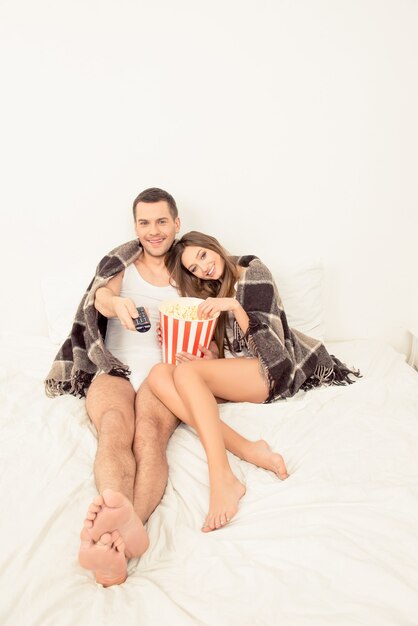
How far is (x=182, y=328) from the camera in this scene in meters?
1.44

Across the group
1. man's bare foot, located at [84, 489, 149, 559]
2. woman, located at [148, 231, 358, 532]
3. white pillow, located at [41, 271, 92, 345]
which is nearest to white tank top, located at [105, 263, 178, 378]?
woman, located at [148, 231, 358, 532]

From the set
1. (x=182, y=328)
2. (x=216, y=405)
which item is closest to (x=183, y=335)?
(x=182, y=328)

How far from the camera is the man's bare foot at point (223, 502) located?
3.49 ft

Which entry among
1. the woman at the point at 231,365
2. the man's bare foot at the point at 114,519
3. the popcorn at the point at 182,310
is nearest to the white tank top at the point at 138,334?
the woman at the point at 231,365

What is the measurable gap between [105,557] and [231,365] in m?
0.72

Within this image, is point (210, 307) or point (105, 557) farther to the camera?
point (210, 307)

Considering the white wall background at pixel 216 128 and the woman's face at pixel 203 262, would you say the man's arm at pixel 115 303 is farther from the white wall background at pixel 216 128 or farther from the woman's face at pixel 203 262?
the white wall background at pixel 216 128

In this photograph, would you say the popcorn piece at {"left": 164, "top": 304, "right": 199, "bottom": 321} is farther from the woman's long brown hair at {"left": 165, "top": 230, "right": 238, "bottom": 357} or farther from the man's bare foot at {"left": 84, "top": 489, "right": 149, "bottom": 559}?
the man's bare foot at {"left": 84, "top": 489, "right": 149, "bottom": 559}

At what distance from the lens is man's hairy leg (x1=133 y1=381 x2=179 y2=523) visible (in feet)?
3.67

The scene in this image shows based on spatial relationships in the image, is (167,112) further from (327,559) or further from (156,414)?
(327,559)

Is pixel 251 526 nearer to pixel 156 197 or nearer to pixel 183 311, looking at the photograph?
pixel 183 311

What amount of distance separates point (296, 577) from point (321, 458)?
1.31 feet

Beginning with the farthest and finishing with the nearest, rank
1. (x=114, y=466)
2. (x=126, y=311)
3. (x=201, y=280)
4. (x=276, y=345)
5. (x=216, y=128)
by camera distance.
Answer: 1. (x=216, y=128)
2. (x=201, y=280)
3. (x=276, y=345)
4. (x=126, y=311)
5. (x=114, y=466)

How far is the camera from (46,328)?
86.4 inches
